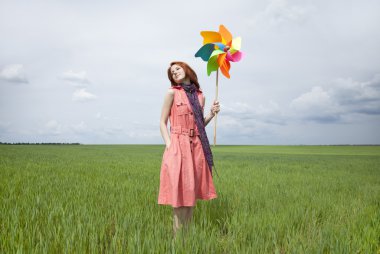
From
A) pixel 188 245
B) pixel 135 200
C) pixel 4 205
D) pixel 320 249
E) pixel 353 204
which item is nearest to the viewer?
pixel 188 245

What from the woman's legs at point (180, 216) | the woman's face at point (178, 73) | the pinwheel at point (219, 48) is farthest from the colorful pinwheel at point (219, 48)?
the woman's legs at point (180, 216)

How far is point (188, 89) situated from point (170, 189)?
1226 mm

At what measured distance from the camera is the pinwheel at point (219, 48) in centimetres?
401

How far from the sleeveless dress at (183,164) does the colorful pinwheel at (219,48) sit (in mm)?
581

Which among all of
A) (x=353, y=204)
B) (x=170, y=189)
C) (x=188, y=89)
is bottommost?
(x=353, y=204)

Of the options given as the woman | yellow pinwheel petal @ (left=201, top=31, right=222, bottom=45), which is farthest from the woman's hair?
yellow pinwheel petal @ (left=201, top=31, right=222, bottom=45)

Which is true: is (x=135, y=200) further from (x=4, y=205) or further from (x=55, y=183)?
(x=55, y=183)

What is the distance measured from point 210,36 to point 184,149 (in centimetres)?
152

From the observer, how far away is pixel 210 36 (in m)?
4.02

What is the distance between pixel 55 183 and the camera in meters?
7.10

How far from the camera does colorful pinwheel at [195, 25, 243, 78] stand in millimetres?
4012

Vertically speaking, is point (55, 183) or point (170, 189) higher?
point (170, 189)

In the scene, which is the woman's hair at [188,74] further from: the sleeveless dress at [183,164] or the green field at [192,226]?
the green field at [192,226]

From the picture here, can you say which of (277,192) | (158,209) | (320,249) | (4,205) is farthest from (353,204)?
(4,205)
